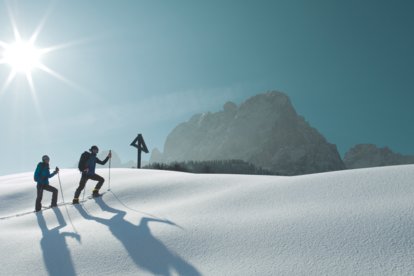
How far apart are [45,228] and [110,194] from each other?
268 centimetres

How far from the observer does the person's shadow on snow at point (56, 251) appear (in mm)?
3893

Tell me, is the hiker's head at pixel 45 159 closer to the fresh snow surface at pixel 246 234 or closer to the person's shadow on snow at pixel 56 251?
the fresh snow surface at pixel 246 234

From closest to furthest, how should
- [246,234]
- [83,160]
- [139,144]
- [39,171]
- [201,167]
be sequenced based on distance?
1. [246,234]
2. [39,171]
3. [83,160]
4. [139,144]
5. [201,167]

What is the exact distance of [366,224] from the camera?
12.2 feet

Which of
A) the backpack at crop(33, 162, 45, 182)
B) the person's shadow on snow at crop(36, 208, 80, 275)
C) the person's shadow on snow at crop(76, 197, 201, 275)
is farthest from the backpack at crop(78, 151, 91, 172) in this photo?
the person's shadow on snow at crop(76, 197, 201, 275)

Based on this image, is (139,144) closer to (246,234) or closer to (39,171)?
(39,171)

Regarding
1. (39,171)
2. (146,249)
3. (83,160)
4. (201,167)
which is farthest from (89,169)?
(201,167)

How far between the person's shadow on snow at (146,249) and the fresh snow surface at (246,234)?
0.05ft

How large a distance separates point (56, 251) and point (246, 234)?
2.94 m

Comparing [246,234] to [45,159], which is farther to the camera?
[45,159]

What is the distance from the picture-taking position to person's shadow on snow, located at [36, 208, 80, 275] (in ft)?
12.8

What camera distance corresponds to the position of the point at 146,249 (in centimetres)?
422

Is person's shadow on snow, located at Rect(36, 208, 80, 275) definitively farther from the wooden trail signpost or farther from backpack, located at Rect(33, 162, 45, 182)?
the wooden trail signpost

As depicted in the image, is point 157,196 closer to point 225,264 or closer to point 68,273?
point 68,273
